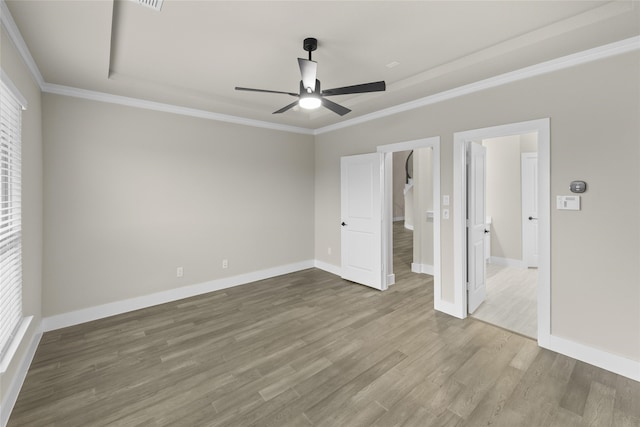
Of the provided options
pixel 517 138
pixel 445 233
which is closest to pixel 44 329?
pixel 445 233

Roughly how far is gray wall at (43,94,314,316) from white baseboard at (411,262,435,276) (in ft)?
7.61

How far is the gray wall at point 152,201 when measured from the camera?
3.26 meters

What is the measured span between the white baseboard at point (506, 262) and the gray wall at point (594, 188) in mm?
3237

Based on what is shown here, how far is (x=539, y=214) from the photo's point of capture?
2744mm

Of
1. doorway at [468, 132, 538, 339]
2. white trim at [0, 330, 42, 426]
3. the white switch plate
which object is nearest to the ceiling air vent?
white trim at [0, 330, 42, 426]

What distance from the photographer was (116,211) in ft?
11.7

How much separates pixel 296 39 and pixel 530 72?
7.40 ft

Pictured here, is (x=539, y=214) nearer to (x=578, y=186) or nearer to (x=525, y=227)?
(x=578, y=186)

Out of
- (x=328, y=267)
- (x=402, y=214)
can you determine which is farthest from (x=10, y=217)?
(x=402, y=214)

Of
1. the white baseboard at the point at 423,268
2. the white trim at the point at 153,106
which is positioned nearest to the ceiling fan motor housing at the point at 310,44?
the white trim at the point at 153,106

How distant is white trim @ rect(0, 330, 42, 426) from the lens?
1882 mm

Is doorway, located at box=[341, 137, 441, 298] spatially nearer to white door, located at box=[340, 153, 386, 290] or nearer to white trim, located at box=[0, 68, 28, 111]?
white door, located at box=[340, 153, 386, 290]

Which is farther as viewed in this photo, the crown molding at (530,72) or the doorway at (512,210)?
the doorway at (512,210)

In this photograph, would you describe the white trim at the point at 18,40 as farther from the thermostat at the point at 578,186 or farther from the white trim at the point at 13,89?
the thermostat at the point at 578,186
